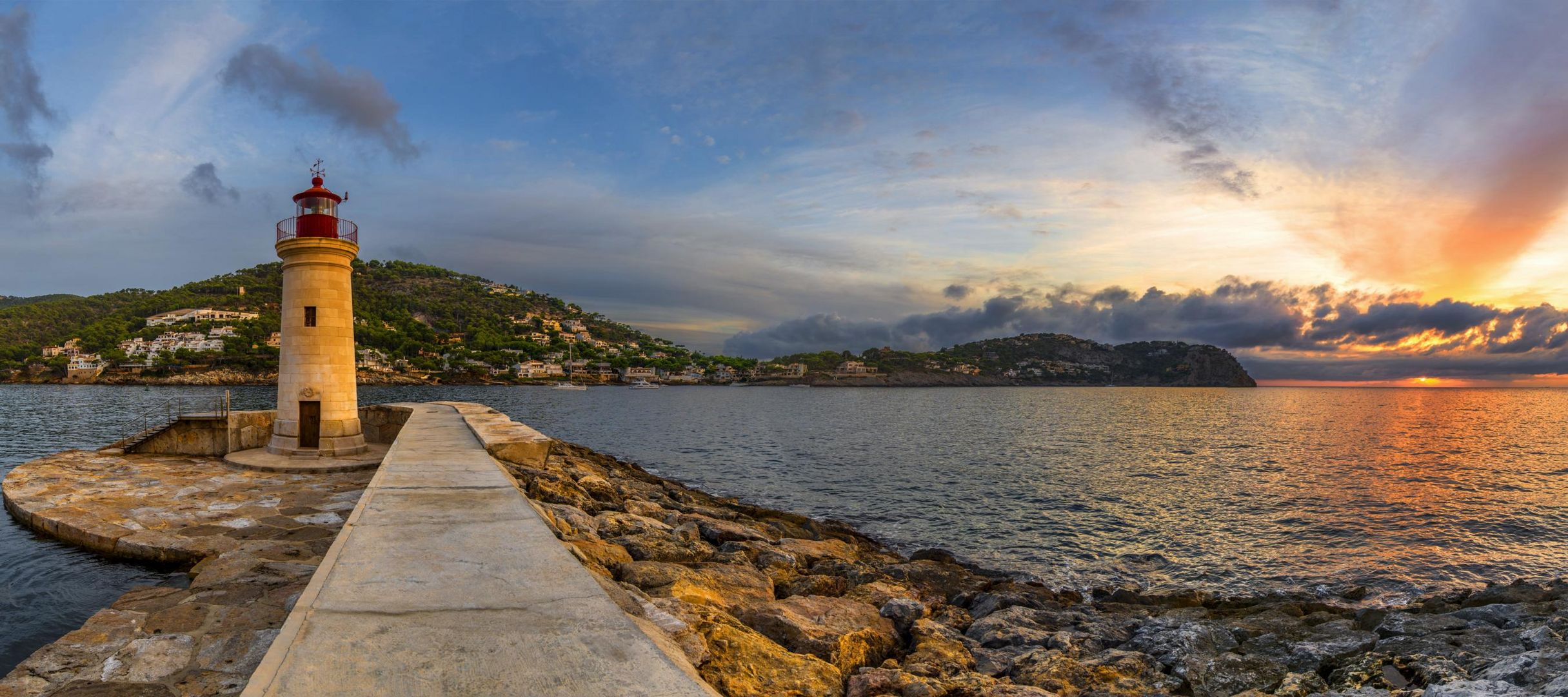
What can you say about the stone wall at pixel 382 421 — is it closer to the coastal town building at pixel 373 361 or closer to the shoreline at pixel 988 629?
the shoreline at pixel 988 629

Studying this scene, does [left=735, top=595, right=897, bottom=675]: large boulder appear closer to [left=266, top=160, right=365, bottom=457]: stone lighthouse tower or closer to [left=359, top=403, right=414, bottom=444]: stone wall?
[left=266, top=160, right=365, bottom=457]: stone lighthouse tower

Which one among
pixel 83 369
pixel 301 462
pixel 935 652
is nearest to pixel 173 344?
pixel 83 369

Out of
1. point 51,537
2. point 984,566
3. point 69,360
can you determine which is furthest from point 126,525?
point 69,360

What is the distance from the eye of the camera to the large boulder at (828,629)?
5.86 m

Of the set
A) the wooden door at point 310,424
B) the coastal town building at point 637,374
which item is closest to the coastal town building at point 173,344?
the coastal town building at point 637,374

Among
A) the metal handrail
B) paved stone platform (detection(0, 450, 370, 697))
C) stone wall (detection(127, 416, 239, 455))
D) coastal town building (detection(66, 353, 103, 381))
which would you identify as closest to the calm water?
paved stone platform (detection(0, 450, 370, 697))

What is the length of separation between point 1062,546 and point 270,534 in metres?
15.4

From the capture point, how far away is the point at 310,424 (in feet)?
51.6

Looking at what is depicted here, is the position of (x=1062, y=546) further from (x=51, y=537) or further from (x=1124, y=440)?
(x=1124, y=440)

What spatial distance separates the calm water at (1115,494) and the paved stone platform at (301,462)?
398 cm

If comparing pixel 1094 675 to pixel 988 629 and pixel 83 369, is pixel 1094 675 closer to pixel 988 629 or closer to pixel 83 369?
pixel 988 629

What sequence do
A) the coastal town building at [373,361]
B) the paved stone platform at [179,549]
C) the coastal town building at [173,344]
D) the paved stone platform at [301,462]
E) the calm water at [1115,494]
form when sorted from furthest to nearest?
the coastal town building at [373,361] → the coastal town building at [173,344] → the paved stone platform at [301,462] → the calm water at [1115,494] → the paved stone platform at [179,549]

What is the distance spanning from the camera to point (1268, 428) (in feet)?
174

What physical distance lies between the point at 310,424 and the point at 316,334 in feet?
7.34
